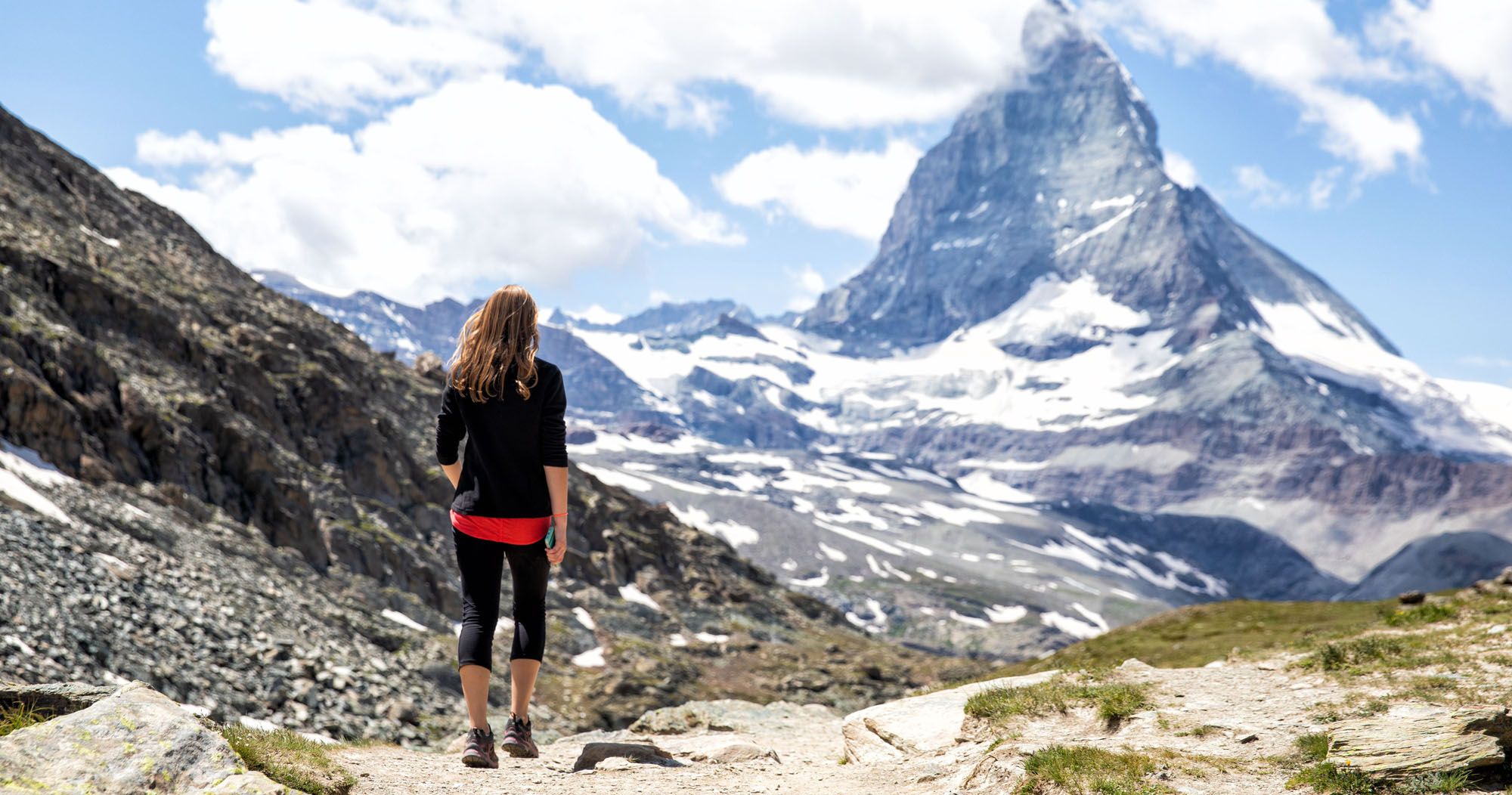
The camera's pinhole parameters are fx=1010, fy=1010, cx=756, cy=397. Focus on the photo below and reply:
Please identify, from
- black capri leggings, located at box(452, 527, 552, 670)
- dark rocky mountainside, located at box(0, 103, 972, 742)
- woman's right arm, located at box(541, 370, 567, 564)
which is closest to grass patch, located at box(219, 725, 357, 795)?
black capri leggings, located at box(452, 527, 552, 670)

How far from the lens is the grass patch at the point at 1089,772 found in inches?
364

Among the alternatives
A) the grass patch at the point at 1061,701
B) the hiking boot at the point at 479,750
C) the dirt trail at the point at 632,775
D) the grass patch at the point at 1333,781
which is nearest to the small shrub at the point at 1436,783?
the grass patch at the point at 1333,781

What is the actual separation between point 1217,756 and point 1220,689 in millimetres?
3764

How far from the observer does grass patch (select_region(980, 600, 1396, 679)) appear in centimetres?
3186

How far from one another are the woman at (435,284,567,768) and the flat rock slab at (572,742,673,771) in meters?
1.95

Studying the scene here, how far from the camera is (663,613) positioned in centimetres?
11462

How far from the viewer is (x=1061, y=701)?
13.2 metres

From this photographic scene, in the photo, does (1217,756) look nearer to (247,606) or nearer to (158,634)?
(158,634)

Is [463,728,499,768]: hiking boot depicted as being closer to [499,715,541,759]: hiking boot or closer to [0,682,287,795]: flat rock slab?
[499,715,541,759]: hiking boot

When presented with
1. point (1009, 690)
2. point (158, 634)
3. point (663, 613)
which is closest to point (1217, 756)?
point (1009, 690)

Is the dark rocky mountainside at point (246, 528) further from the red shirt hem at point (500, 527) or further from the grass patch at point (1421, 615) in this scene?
the grass patch at point (1421, 615)

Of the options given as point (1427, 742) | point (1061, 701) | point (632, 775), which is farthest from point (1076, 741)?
point (632, 775)

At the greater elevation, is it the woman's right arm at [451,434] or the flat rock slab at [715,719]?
the woman's right arm at [451,434]

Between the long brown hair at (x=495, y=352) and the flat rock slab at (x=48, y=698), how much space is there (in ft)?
13.6
